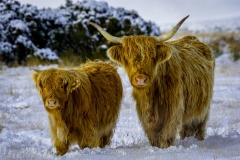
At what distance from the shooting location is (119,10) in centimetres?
1892

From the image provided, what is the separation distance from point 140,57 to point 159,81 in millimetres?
376

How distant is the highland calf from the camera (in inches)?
189

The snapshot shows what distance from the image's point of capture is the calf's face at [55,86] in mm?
4562

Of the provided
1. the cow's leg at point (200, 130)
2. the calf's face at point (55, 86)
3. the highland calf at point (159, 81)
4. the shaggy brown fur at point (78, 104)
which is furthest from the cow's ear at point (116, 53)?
the cow's leg at point (200, 130)

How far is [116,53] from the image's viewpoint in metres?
5.00

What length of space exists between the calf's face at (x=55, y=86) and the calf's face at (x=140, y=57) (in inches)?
23.4

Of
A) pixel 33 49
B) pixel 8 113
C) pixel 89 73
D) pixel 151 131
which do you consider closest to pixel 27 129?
pixel 8 113

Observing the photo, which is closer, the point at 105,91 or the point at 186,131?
the point at 105,91

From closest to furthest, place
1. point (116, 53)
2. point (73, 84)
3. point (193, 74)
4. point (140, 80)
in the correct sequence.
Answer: point (140, 80) → point (73, 84) → point (116, 53) → point (193, 74)

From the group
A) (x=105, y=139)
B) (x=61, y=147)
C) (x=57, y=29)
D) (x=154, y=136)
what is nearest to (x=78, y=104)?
(x=61, y=147)

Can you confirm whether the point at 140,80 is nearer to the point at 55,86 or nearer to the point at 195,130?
the point at 55,86

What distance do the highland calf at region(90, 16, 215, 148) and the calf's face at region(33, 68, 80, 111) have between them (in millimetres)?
588

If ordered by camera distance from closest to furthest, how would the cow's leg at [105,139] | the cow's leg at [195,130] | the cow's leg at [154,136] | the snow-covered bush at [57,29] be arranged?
1. the cow's leg at [154,136]
2. the cow's leg at [105,139]
3. the cow's leg at [195,130]
4. the snow-covered bush at [57,29]

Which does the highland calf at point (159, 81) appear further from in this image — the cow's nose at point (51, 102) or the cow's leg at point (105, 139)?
the cow's nose at point (51, 102)
